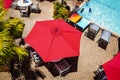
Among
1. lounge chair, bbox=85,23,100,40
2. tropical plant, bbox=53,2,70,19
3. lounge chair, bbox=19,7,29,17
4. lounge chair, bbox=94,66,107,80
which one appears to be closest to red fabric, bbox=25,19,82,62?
lounge chair, bbox=94,66,107,80

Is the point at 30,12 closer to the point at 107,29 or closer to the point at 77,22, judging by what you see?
the point at 77,22

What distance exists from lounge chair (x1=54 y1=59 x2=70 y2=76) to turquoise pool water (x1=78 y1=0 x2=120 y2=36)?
5.97 metres

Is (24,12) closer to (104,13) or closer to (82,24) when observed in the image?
(82,24)

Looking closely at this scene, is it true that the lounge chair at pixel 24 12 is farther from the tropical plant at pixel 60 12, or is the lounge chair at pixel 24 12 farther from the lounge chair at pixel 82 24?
the lounge chair at pixel 82 24

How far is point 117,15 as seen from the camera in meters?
21.9

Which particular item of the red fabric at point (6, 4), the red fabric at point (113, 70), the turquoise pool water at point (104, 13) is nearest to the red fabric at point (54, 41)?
the red fabric at point (113, 70)

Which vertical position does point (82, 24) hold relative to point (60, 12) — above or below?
below

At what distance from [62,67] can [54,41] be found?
2055 mm

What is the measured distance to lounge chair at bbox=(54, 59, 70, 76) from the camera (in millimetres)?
15316

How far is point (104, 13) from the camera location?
71.0ft

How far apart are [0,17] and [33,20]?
7.12m

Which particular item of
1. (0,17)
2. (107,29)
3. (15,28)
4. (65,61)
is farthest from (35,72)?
(107,29)

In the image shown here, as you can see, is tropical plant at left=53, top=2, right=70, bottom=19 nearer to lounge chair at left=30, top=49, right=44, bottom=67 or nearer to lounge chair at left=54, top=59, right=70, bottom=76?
lounge chair at left=30, top=49, right=44, bottom=67

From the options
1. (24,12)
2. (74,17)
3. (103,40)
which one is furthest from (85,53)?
(24,12)
